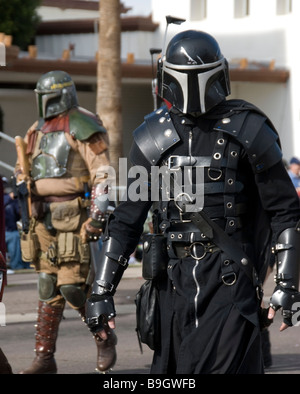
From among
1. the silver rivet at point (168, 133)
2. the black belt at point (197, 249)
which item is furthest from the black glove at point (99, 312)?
the silver rivet at point (168, 133)

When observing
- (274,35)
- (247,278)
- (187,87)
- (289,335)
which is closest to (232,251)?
(247,278)

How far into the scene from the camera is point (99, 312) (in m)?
4.49

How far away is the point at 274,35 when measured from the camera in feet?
75.0

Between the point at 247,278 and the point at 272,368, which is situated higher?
the point at 247,278

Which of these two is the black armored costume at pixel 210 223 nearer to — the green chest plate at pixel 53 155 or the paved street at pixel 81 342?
the green chest plate at pixel 53 155

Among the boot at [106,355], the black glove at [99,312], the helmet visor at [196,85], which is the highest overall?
the helmet visor at [196,85]

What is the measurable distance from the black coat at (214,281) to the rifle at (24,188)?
2509 millimetres

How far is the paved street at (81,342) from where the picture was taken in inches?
289

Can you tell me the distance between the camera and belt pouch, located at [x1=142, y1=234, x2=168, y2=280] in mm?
4547

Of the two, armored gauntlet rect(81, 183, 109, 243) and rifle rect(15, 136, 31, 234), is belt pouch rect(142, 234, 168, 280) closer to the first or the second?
armored gauntlet rect(81, 183, 109, 243)

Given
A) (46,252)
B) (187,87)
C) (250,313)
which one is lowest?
(46,252)

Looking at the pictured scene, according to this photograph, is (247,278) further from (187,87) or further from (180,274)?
(187,87)
